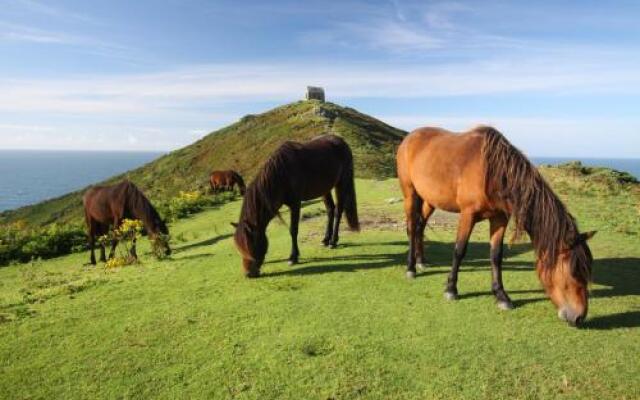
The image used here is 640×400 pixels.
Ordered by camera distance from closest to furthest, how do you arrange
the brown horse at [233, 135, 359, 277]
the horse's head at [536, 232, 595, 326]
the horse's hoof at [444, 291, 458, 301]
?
1. the horse's head at [536, 232, 595, 326]
2. the horse's hoof at [444, 291, 458, 301]
3. the brown horse at [233, 135, 359, 277]

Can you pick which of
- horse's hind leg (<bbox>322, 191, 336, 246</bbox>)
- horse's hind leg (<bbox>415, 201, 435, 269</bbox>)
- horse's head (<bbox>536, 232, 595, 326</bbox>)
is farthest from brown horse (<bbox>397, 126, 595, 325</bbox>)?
horse's hind leg (<bbox>322, 191, 336, 246</bbox>)

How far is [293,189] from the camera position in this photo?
9.24 meters

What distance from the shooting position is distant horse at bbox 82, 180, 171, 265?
1221cm

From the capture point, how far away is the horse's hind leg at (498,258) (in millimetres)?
6598

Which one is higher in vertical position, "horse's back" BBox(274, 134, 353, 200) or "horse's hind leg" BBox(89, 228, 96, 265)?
"horse's back" BBox(274, 134, 353, 200)

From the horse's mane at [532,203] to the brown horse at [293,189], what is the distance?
388 centimetres

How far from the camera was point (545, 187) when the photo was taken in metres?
5.95

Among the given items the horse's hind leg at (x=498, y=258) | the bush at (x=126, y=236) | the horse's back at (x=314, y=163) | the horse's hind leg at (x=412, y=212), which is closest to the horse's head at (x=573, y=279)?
the horse's hind leg at (x=498, y=258)

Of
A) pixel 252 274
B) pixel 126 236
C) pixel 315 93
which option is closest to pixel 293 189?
pixel 252 274

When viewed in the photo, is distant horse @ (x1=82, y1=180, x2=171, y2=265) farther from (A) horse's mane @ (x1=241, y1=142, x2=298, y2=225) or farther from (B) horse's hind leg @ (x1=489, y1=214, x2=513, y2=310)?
(B) horse's hind leg @ (x1=489, y1=214, x2=513, y2=310)

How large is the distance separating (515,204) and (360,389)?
126 inches

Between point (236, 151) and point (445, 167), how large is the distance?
43901 millimetres

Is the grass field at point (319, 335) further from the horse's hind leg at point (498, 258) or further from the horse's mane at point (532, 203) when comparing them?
the horse's mane at point (532, 203)

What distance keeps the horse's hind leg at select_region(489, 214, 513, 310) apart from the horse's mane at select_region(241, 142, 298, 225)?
3882 mm
